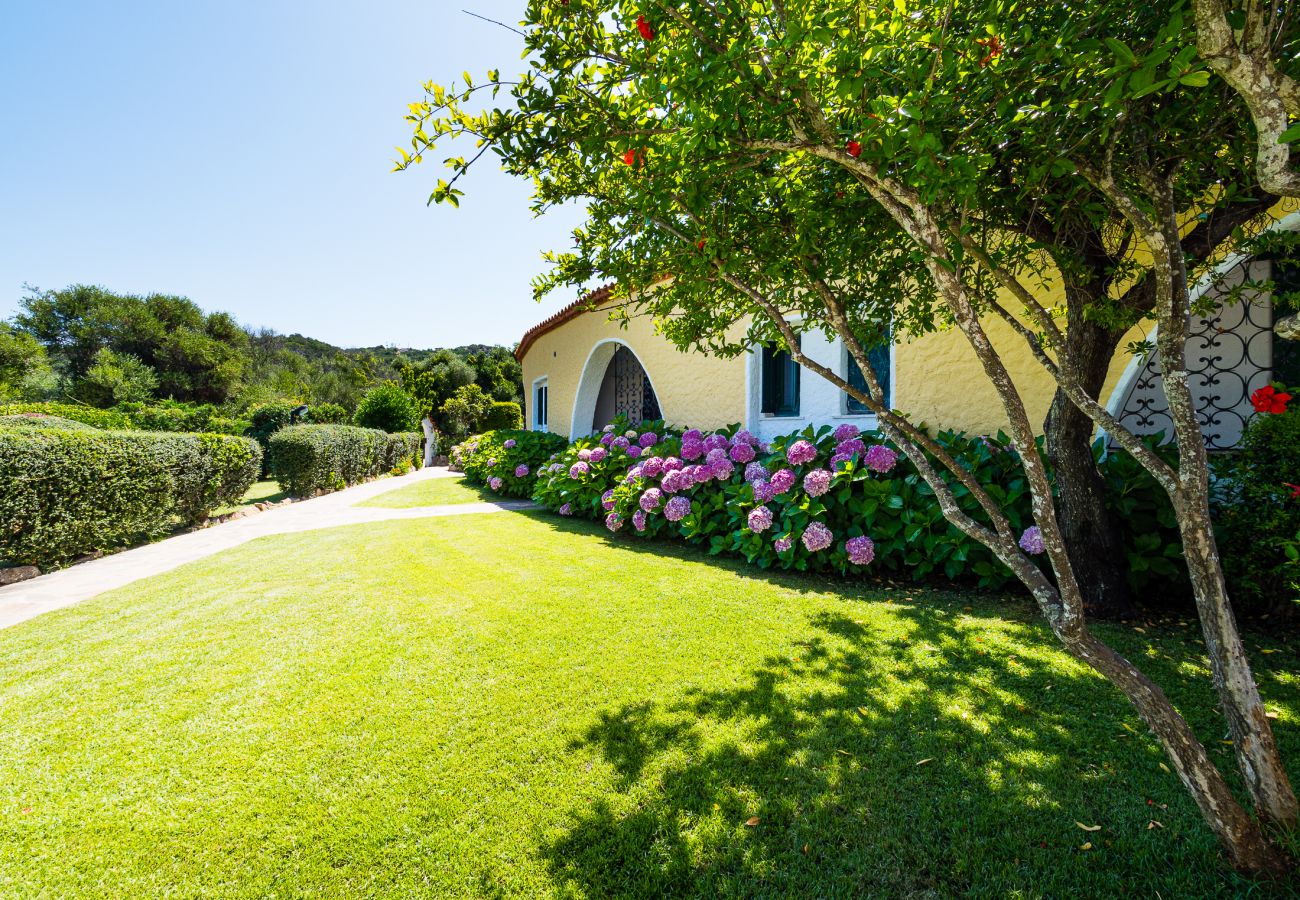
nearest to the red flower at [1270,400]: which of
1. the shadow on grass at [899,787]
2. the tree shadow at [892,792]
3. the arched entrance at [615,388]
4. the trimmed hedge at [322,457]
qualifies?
the shadow on grass at [899,787]

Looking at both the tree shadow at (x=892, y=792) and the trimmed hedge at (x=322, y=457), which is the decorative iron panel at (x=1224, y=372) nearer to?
the tree shadow at (x=892, y=792)

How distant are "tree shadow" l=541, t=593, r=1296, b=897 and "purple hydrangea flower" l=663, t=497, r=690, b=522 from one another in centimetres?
315

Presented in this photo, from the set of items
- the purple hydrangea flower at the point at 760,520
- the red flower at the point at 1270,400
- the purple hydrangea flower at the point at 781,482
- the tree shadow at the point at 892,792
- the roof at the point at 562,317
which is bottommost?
the tree shadow at the point at 892,792

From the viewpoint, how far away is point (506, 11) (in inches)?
90.7

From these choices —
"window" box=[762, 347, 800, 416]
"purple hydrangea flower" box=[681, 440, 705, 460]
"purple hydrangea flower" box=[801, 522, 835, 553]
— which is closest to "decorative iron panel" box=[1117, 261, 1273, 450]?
"purple hydrangea flower" box=[801, 522, 835, 553]

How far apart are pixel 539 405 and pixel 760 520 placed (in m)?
13.9

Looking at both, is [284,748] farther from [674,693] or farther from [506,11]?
[506,11]

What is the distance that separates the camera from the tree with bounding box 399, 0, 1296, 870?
1.60 m

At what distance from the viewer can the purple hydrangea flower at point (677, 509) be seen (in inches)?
243

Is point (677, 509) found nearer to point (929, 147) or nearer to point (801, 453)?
point (801, 453)

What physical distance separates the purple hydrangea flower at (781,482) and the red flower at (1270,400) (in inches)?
133

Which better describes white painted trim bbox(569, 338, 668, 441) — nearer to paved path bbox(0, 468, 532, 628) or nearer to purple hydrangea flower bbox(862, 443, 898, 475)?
paved path bbox(0, 468, 532, 628)

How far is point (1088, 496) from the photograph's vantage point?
3949 mm

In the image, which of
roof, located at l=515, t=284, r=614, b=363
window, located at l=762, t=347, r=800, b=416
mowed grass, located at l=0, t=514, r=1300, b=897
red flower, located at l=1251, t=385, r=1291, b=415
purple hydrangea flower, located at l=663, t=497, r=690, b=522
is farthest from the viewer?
roof, located at l=515, t=284, r=614, b=363
